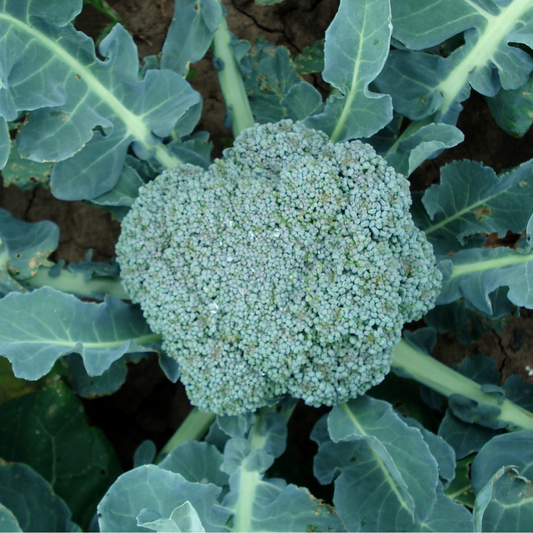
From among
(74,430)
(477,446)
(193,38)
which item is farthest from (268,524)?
(193,38)

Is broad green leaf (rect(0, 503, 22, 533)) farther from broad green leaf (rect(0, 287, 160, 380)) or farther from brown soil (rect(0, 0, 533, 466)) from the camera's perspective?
brown soil (rect(0, 0, 533, 466))

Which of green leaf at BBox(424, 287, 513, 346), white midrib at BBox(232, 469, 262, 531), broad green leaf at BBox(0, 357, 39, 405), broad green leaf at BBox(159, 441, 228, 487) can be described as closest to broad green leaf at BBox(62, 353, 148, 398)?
broad green leaf at BBox(0, 357, 39, 405)

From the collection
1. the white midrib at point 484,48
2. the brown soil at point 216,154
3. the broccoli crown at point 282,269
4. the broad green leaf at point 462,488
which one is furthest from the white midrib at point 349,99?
the broad green leaf at point 462,488

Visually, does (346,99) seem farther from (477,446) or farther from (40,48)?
(477,446)

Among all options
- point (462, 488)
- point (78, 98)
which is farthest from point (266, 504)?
point (78, 98)

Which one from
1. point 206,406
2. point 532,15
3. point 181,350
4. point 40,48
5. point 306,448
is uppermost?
point 532,15
